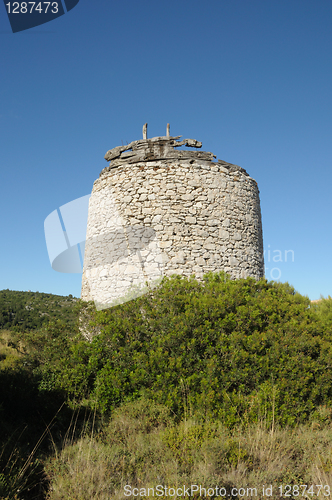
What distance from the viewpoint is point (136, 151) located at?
29.9ft

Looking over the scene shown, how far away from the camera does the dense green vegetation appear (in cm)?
435

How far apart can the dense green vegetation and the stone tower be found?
1331 millimetres

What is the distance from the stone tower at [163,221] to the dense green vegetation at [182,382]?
1331mm

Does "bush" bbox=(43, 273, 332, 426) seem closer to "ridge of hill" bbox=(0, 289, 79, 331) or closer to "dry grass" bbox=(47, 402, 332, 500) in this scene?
"dry grass" bbox=(47, 402, 332, 500)

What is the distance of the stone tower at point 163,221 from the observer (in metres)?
8.31

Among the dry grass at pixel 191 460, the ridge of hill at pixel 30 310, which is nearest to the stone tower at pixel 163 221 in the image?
the dry grass at pixel 191 460

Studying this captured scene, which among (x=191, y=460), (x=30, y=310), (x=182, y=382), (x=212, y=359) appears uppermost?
(x=30, y=310)

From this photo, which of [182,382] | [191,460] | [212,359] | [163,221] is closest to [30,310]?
[163,221]

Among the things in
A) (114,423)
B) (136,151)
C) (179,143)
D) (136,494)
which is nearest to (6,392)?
(114,423)

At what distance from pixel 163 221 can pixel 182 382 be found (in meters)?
4.37

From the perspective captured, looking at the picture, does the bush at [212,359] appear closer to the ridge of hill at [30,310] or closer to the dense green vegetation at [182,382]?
the dense green vegetation at [182,382]

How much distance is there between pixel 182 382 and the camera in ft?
17.7

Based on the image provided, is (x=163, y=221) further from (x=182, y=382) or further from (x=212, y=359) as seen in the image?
Result: (x=182, y=382)

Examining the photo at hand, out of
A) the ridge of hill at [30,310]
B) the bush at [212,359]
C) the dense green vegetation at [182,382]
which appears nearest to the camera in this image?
the dense green vegetation at [182,382]
